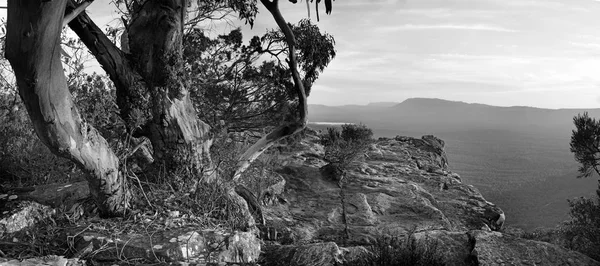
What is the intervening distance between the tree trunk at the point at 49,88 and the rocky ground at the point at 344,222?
0.79 meters

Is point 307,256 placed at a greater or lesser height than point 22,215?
lesser

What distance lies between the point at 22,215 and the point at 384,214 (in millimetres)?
8035

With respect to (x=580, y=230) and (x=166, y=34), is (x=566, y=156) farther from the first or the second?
(x=166, y=34)

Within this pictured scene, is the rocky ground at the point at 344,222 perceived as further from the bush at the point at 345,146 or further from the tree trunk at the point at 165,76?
the tree trunk at the point at 165,76

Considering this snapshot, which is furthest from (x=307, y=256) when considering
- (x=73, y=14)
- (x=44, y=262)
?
(x=73, y=14)

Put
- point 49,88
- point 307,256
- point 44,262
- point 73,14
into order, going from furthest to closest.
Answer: point 307,256
point 73,14
point 44,262
point 49,88

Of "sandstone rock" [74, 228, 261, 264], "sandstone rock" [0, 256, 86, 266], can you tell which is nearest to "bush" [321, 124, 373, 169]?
"sandstone rock" [74, 228, 261, 264]

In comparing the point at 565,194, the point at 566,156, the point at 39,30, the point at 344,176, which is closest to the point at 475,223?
the point at 344,176

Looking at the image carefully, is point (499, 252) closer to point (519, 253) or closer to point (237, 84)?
point (519, 253)

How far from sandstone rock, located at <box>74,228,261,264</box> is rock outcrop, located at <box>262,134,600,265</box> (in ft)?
1.93

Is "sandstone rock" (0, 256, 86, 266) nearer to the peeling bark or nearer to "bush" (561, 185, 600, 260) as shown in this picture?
the peeling bark

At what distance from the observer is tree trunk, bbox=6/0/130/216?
2834 millimetres

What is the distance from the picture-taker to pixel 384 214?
10.3 metres

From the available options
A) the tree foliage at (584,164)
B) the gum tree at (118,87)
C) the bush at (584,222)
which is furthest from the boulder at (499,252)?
the tree foliage at (584,164)
